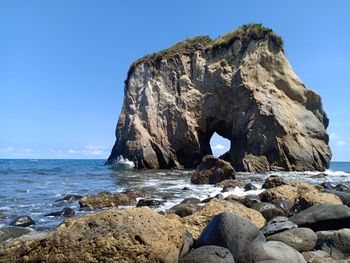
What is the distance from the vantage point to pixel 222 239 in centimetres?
688

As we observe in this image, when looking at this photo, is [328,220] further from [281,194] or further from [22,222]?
[22,222]

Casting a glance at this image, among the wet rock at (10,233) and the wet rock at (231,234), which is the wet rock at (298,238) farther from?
the wet rock at (10,233)

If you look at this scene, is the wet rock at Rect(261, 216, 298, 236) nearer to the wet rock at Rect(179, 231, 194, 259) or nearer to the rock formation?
the wet rock at Rect(179, 231, 194, 259)

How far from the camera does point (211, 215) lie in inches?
348

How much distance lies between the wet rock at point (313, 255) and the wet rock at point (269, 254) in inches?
20.8

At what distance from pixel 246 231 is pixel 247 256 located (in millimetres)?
652

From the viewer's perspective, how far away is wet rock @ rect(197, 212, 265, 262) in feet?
22.3

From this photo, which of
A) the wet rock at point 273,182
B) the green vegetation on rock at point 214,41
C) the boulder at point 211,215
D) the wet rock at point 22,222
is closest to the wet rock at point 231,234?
the boulder at point 211,215

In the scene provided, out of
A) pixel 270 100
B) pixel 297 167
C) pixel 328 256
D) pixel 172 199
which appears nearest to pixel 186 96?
pixel 270 100

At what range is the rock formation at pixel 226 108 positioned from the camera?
37.9m

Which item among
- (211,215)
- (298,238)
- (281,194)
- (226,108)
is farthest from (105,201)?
(226,108)

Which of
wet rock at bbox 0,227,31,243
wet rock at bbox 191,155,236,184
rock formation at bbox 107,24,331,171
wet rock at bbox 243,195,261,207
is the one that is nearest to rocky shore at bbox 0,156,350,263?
wet rock at bbox 0,227,31,243

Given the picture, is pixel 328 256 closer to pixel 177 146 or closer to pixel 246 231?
pixel 246 231

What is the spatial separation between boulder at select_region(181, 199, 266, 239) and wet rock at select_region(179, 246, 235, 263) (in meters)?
1.52
